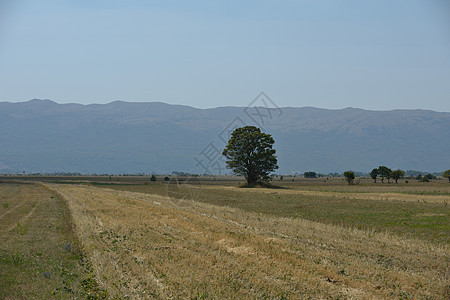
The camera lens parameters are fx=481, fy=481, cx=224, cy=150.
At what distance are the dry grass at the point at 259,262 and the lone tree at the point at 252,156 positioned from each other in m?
63.2

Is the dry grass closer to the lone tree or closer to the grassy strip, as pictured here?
the grassy strip

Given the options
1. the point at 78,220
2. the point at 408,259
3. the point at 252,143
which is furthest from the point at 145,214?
the point at 252,143

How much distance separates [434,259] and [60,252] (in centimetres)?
1383

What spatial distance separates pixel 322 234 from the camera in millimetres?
23078

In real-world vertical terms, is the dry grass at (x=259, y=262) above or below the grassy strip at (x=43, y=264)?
above

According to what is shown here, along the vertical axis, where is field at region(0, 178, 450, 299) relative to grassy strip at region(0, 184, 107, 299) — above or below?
above

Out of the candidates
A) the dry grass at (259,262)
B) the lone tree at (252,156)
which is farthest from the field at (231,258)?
the lone tree at (252,156)

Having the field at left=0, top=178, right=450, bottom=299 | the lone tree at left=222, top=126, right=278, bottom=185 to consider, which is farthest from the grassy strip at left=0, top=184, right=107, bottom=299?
the lone tree at left=222, top=126, right=278, bottom=185

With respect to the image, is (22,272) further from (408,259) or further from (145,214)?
(145,214)

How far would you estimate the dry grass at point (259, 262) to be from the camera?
12789 millimetres

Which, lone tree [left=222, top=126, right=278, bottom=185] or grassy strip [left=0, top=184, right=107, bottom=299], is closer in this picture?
grassy strip [left=0, top=184, right=107, bottom=299]

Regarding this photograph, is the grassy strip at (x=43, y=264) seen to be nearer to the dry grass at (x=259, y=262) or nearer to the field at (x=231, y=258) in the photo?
the field at (x=231, y=258)

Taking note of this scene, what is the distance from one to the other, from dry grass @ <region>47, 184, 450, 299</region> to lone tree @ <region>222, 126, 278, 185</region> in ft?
207

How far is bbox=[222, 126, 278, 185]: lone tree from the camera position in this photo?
292 ft
